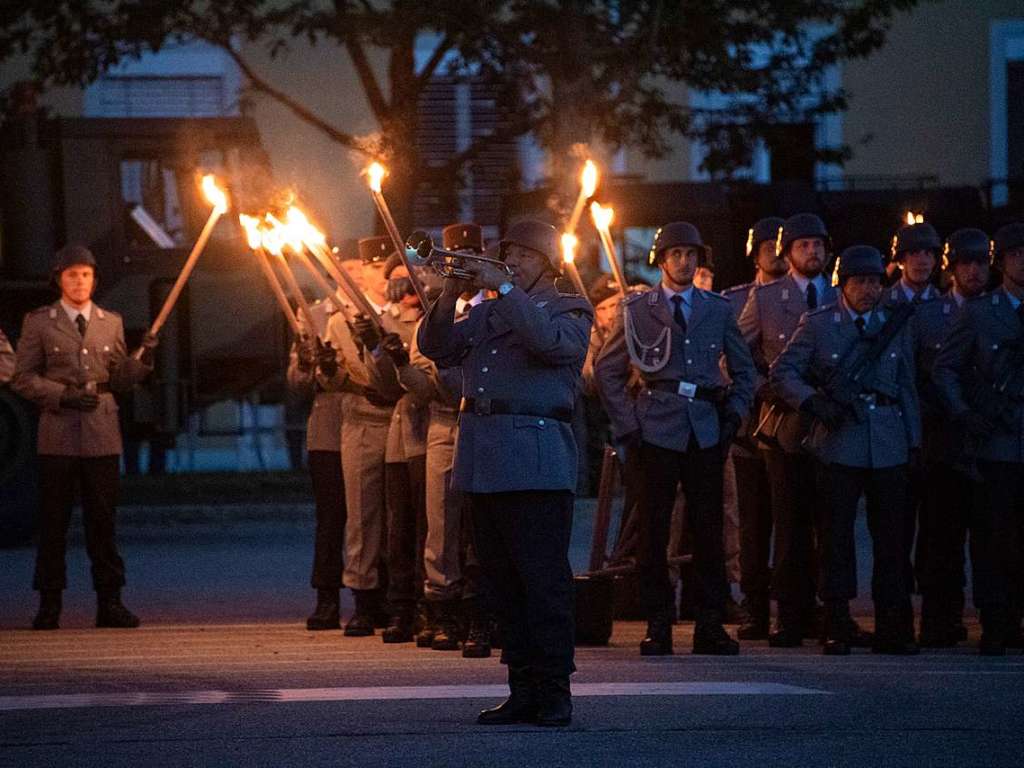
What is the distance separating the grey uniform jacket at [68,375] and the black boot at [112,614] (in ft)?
2.59

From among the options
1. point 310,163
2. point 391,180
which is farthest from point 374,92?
point 310,163

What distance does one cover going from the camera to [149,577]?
1641 centimetres

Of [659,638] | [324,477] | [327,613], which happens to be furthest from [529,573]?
[324,477]

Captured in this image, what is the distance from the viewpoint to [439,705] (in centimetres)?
923

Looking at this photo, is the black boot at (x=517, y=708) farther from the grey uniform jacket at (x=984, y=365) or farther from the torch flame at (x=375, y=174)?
the grey uniform jacket at (x=984, y=365)

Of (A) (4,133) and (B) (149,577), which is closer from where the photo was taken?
(B) (149,577)

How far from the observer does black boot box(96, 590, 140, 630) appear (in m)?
13.0

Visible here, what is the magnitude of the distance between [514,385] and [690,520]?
2551mm

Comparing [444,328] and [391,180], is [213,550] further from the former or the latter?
[444,328]

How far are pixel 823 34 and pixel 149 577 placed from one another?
12013mm

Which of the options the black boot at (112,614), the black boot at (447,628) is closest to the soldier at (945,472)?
the black boot at (447,628)

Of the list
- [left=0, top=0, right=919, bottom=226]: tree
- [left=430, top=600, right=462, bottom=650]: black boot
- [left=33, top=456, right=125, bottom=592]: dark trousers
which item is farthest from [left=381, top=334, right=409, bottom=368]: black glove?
[left=0, top=0, right=919, bottom=226]: tree

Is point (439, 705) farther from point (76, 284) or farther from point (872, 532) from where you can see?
point (76, 284)

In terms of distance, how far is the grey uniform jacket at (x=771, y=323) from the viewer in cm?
1211
